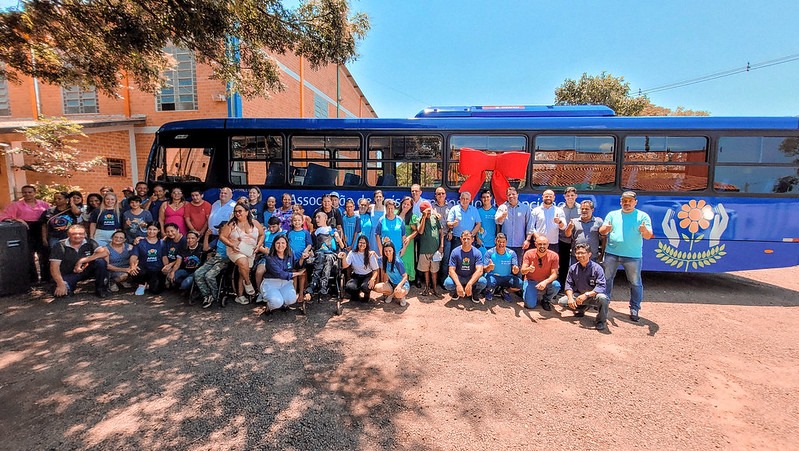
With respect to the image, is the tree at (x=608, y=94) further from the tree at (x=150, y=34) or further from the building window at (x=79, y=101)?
the building window at (x=79, y=101)

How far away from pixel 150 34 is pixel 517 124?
21.1 feet

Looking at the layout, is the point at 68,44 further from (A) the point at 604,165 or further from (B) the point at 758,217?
(B) the point at 758,217

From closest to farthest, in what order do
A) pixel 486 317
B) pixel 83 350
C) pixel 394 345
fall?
pixel 83 350 < pixel 394 345 < pixel 486 317

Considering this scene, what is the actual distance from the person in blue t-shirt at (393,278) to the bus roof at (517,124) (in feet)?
8.38

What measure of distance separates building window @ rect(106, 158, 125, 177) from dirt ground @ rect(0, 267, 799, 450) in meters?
7.93

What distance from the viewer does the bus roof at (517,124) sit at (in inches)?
231

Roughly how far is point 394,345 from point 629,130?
5.49m

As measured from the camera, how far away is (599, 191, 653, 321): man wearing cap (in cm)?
483

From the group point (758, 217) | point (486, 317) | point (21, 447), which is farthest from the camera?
point (758, 217)

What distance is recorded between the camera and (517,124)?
20.6 ft

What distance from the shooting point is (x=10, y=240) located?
17.5 ft

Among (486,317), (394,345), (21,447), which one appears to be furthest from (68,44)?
(486,317)

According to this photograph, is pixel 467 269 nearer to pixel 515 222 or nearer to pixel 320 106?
pixel 515 222

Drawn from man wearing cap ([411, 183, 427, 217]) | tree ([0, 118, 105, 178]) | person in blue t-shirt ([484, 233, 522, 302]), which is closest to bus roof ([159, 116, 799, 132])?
man wearing cap ([411, 183, 427, 217])
